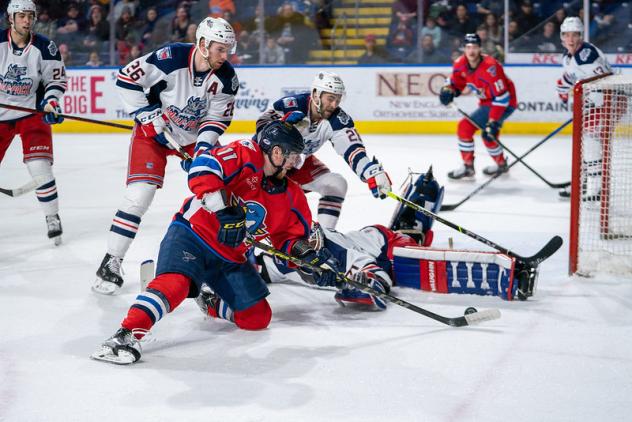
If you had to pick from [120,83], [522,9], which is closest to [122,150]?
[522,9]

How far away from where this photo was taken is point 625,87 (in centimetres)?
479

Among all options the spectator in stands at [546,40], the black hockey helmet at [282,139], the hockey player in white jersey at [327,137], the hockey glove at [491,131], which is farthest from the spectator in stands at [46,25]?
the black hockey helmet at [282,139]

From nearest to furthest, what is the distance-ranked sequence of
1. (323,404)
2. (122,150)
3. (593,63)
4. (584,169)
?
(323,404), (584,169), (593,63), (122,150)

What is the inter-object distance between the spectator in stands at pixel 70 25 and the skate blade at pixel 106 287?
7.21 meters

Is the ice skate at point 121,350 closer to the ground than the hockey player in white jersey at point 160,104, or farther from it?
closer to the ground

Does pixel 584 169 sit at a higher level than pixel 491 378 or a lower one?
higher

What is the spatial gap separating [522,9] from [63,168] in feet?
Result: 16.6

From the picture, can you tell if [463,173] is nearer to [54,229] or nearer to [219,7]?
[54,229]

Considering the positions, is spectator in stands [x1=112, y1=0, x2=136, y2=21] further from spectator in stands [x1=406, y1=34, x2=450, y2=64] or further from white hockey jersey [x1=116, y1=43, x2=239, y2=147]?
white hockey jersey [x1=116, y1=43, x2=239, y2=147]

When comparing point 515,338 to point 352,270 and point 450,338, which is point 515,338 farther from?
point 352,270

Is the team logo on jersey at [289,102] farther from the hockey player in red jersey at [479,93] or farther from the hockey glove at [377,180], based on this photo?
the hockey player in red jersey at [479,93]

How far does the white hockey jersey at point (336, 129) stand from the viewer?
4.21m

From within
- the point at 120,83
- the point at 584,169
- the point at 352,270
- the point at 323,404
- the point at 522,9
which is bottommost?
the point at 323,404

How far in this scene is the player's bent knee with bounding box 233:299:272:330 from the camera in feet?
11.2
